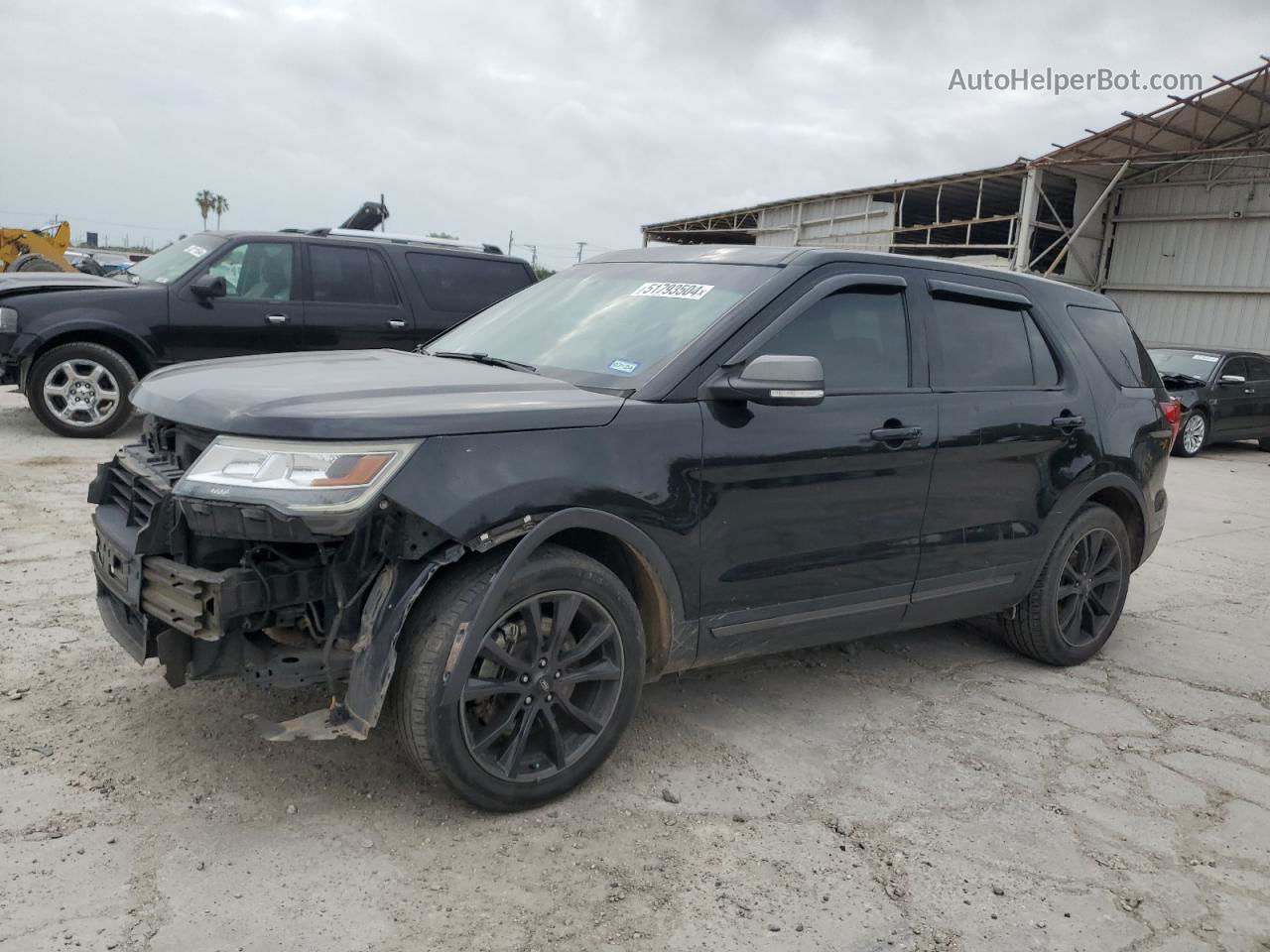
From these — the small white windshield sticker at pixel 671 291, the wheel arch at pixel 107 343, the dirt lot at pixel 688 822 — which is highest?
the small white windshield sticker at pixel 671 291

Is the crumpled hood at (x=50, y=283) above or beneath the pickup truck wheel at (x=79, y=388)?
above

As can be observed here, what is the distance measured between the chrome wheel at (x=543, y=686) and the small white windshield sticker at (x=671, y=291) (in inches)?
49.8

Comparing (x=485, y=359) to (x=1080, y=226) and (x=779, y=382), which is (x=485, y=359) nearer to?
(x=779, y=382)

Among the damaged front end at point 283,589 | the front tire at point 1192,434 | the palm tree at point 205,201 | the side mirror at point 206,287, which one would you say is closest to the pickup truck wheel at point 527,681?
the damaged front end at point 283,589

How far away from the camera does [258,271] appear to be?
882cm

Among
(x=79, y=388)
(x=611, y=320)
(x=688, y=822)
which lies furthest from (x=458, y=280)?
(x=688, y=822)

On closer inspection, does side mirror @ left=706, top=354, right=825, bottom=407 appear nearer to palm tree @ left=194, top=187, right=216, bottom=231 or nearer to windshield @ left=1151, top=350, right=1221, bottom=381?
windshield @ left=1151, top=350, right=1221, bottom=381

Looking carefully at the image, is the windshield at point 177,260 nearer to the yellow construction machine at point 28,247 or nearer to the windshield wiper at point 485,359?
the windshield wiper at point 485,359

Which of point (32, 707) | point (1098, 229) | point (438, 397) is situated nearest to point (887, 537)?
point (438, 397)

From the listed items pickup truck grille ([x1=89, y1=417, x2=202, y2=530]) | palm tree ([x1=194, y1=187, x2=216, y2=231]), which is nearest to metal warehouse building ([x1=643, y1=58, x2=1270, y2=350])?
pickup truck grille ([x1=89, y1=417, x2=202, y2=530])

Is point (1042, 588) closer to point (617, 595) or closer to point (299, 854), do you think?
point (617, 595)

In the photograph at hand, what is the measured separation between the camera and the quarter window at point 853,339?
3686 millimetres

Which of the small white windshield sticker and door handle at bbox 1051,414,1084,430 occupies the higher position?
the small white windshield sticker

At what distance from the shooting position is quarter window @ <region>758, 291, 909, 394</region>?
3.69 meters
